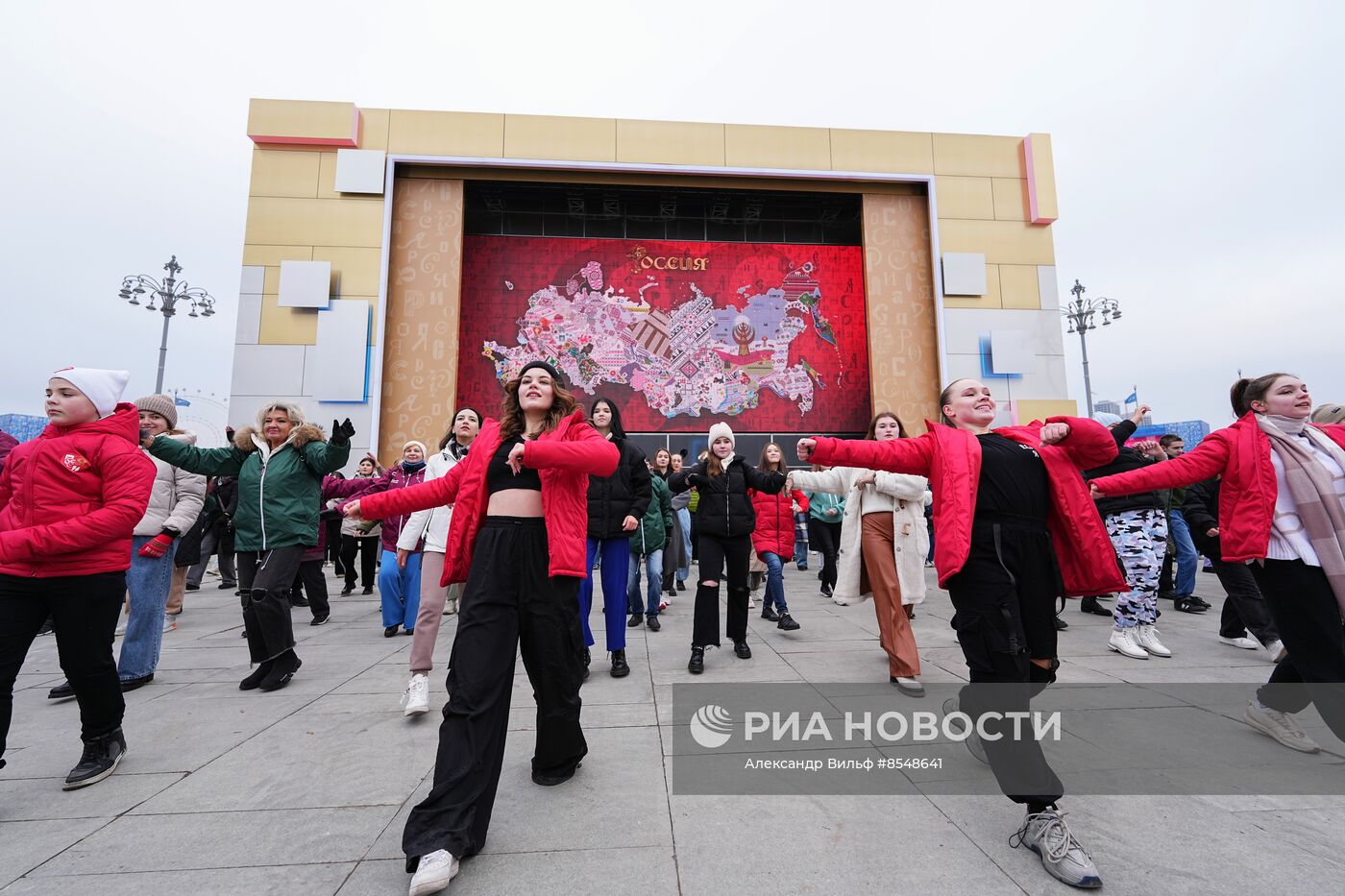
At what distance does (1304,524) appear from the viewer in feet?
10.5

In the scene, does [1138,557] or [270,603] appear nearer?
[270,603]

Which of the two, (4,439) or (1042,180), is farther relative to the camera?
Result: (1042,180)

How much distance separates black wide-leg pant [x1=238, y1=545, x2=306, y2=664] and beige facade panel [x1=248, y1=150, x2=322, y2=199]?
15.1 metres

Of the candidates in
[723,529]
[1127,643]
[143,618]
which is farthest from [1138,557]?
[143,618]

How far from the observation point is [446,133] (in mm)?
16641

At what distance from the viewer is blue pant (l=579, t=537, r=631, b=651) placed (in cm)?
491

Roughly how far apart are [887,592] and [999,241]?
54.6ft

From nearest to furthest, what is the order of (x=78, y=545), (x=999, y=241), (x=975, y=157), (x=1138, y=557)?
1. (x=78, y=545)
2. (x=1138, y=557)
3. (x=999, y=241)
4. (x=975, y=157)

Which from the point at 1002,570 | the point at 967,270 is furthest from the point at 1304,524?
the point at 967,270

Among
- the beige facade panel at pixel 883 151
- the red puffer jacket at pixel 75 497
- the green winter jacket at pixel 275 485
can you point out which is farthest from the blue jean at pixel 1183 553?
the beige facade panel at pixel 883 151

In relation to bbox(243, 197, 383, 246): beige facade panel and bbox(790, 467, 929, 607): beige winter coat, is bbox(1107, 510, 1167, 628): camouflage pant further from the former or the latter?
bbox(243, 197, 383, 246): beige facade panel

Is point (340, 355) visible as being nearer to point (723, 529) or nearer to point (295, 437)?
point (295, 437)

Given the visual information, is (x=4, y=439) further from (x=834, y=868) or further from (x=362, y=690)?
(x=834, y=868)

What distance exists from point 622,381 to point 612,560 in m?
12.4
